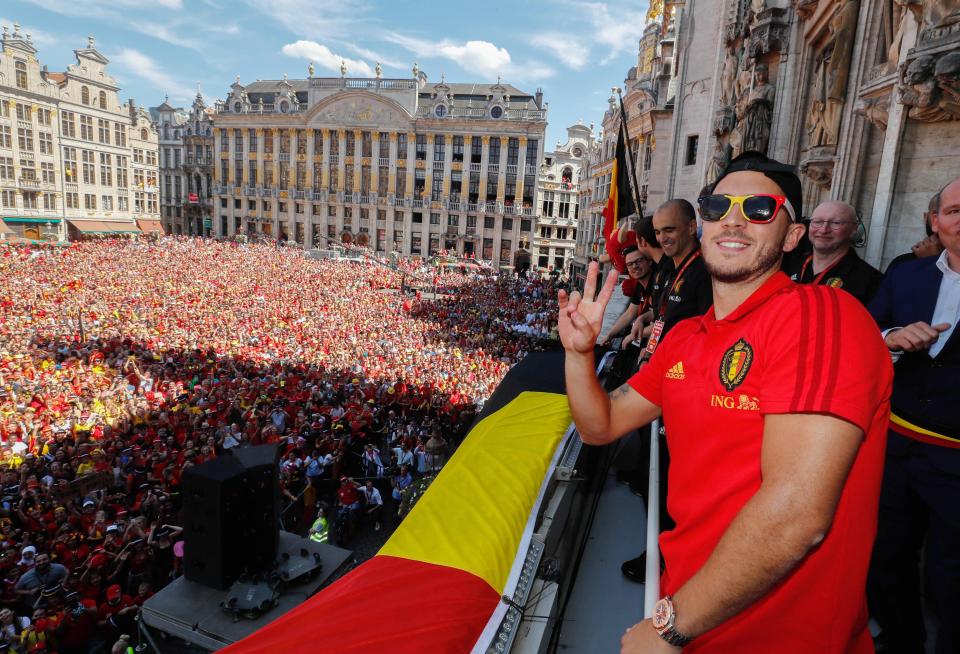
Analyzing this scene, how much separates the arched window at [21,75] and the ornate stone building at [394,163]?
22280 mm

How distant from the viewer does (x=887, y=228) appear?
5414mm

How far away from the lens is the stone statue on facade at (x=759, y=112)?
939 centimetres

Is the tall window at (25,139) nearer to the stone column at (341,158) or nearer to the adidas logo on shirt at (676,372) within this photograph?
the stone column at (341,158)

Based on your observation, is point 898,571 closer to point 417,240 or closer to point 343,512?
point 343,512

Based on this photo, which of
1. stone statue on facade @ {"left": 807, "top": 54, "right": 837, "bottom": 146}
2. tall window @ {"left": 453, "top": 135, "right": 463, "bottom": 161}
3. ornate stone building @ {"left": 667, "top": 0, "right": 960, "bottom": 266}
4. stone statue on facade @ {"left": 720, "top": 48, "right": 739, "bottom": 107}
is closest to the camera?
ornate stone building @ {"left": 667, "top": 0, "right": 960, "bottom": 266}

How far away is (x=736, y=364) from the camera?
1.60m

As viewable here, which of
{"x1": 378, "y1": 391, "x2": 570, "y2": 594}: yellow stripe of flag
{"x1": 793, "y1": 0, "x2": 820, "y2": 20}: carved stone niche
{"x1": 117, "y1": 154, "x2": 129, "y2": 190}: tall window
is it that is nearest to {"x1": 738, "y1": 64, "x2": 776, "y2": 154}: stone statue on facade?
{"x1": 793, "y1": 0, "x2": 820, "y2": 20}: carved stone niche

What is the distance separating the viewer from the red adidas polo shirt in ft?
4.39

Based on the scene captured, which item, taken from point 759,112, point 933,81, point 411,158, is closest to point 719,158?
point 759,112

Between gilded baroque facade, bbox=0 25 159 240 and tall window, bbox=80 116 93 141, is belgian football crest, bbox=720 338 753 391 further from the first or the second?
tall window, bbox=80 116 93 141

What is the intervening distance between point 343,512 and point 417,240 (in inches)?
2284

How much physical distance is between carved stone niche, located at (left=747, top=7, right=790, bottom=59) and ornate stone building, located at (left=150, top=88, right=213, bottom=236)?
76.6m

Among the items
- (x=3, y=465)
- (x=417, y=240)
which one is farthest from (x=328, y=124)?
(x=3, y=465)

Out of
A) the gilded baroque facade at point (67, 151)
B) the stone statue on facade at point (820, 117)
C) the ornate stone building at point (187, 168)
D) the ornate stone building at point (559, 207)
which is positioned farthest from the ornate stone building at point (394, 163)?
the stone statue on facade at point (820, 117)
